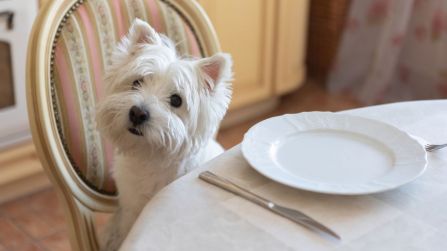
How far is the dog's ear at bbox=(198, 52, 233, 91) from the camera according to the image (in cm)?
109

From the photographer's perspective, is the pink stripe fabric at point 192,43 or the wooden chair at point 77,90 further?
the pink stripe fabric at point 192,43

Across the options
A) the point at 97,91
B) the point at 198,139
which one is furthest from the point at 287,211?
the point at 97,91

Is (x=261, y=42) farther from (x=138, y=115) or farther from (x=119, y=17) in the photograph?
(x=138, y=115)

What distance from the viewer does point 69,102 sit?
1.14 meters

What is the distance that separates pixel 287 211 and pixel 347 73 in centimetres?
234

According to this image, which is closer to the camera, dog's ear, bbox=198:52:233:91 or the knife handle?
the knife handle

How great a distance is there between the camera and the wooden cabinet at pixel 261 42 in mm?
2473

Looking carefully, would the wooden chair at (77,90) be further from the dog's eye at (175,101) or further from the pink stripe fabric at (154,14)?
the dog's eye at (175,101)

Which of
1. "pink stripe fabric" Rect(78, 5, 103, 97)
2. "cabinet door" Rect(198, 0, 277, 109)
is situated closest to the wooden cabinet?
"cabinet door" Rect(198, 0, 277, 109)

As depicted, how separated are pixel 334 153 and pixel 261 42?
1.73 metres

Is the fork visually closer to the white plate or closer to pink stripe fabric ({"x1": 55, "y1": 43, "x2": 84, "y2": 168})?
the white plate

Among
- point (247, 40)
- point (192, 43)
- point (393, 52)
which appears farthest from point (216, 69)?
point (393, 52)

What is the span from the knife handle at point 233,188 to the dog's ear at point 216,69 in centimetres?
26

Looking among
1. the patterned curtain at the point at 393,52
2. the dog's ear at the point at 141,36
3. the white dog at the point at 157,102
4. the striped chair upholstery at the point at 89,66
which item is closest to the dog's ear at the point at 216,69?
the white dog at the point at 157,102
